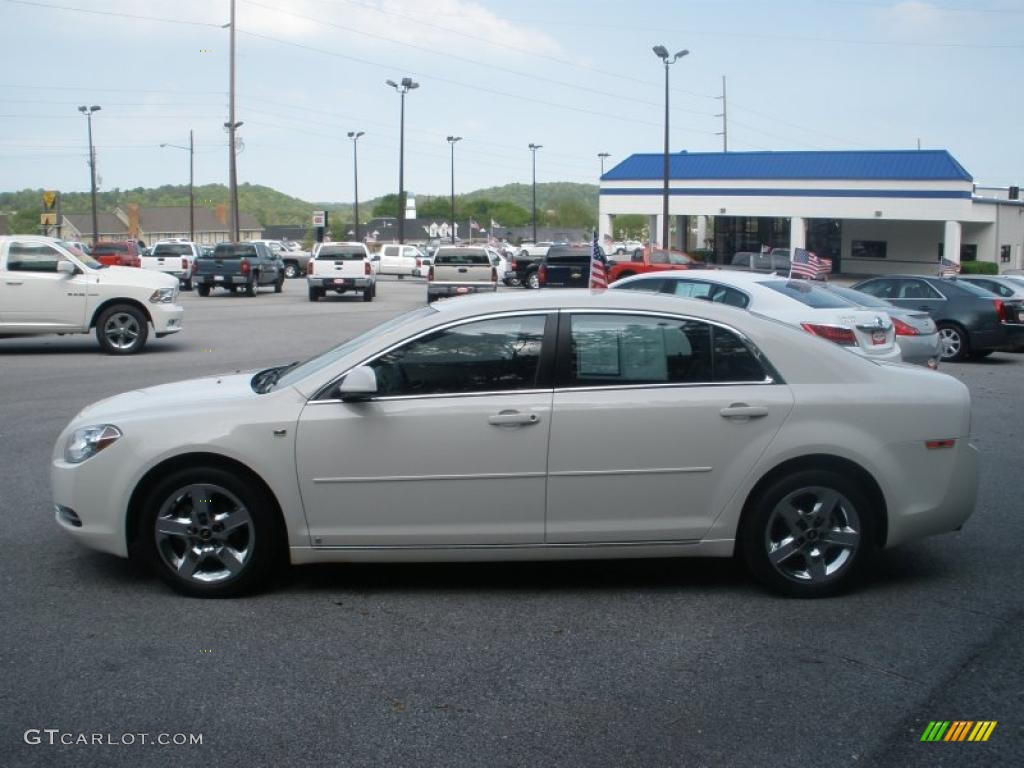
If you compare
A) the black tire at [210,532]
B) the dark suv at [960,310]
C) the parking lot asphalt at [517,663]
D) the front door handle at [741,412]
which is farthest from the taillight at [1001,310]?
the black tire at [210,532]

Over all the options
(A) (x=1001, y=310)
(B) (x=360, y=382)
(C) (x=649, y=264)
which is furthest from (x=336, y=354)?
(C) (x=649, y=264)

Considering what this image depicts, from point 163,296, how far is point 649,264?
20808 millimetres

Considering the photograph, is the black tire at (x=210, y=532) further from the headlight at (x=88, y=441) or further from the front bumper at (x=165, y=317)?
the front bumper at (x=165, y=317)

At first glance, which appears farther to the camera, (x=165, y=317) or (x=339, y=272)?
(x=339, y=272)

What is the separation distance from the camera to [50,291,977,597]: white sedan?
554cm

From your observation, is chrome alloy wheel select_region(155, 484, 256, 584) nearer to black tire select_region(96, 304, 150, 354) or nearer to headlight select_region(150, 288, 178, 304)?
black tire select_region(96, 304, 150, 354)

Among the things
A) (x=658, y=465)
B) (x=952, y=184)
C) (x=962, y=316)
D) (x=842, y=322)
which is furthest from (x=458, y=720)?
(x=952, y=184)

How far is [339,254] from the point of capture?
35.2m

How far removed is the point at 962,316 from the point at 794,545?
14638 millimetres

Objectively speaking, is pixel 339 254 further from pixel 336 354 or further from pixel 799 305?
pixel 336 354

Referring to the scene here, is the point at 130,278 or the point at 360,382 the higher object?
the point at 130,278

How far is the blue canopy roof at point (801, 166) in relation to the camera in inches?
2098

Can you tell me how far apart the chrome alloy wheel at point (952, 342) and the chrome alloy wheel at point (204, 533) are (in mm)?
15891

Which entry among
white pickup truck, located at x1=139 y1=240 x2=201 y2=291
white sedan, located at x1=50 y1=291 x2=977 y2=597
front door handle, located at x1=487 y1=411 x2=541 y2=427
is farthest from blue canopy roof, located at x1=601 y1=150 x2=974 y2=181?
front door handle, located at x1=487 y1=411 x2=541 y2=427
